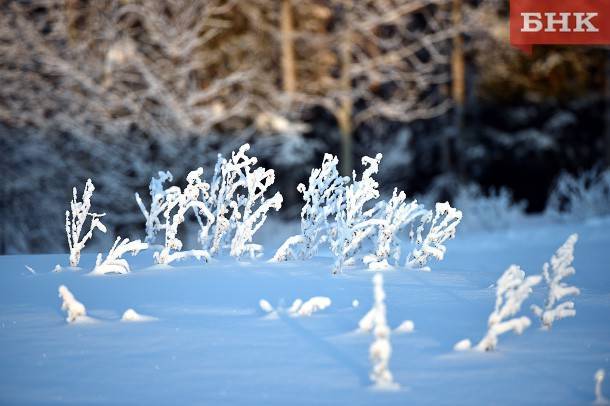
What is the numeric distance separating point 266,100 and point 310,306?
13639 millimetres

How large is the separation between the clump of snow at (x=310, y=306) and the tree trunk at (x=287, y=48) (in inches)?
548

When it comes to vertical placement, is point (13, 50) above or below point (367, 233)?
above

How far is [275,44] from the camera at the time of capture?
730 inches

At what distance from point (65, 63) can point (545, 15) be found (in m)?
8.80

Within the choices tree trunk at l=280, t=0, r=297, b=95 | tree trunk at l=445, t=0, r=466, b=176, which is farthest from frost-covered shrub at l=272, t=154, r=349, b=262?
tree trunk at l=445, t=0, r=466, b=176

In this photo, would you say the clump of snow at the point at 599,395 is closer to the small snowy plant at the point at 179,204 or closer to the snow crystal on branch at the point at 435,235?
the snow crystal on branch at the point at 435,235

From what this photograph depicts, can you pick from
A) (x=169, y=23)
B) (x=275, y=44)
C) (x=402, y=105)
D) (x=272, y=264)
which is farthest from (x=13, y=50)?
(x=272, y=264)

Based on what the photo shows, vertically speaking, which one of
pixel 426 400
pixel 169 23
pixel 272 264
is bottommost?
pixel 426 400

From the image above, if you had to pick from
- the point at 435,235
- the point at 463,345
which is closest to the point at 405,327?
the point at 463,345

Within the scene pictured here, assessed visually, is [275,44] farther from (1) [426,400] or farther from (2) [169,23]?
(1) [426,400]

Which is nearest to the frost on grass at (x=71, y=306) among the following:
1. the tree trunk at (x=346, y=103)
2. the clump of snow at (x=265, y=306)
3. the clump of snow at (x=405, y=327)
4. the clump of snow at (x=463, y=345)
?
the clump of snow at (x=265, y=306)

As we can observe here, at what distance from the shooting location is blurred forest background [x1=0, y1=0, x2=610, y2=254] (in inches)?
562

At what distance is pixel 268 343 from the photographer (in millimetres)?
2916

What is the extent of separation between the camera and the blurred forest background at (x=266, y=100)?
46.8 ft
